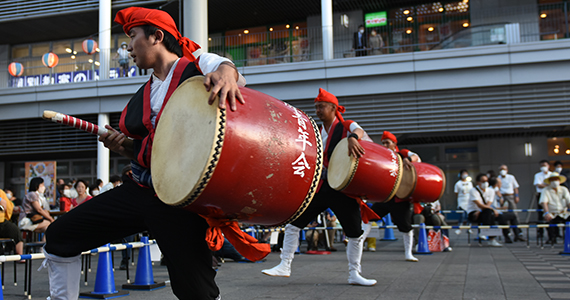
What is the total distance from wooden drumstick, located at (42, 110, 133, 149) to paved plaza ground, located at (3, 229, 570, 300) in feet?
7.72

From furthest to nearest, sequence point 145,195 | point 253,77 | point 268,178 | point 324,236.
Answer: point 253,77
point 324,236
point 145,195
point 268,178

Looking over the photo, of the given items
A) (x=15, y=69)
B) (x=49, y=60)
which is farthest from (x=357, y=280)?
(x=15, y=69)

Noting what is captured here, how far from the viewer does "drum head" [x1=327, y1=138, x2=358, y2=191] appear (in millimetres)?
4801

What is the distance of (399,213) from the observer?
7.49 metres

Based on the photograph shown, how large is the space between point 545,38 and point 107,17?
13.9 m

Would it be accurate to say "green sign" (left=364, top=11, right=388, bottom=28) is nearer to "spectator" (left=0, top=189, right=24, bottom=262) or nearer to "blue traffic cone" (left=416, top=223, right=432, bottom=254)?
"blue traffic cone" (left=416, top=223, right=432, bottom=254)

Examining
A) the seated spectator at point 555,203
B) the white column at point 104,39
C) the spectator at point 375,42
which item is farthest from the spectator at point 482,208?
the white column at point 104,39

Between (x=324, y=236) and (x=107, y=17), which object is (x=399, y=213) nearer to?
(x=324, y=236)

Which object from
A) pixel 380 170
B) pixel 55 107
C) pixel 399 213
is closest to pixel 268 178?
pixel 380 170

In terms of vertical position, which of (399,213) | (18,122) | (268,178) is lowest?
(399,213)

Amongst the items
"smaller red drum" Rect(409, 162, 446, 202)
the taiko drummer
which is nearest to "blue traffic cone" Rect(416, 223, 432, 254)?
"smaller red drum" Rect(409, 162, 446, 202)

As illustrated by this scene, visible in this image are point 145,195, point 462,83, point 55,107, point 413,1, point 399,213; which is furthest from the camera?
point 413,1

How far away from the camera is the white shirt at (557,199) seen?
10320 mm

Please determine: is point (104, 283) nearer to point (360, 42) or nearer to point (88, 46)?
point (360, 42)
